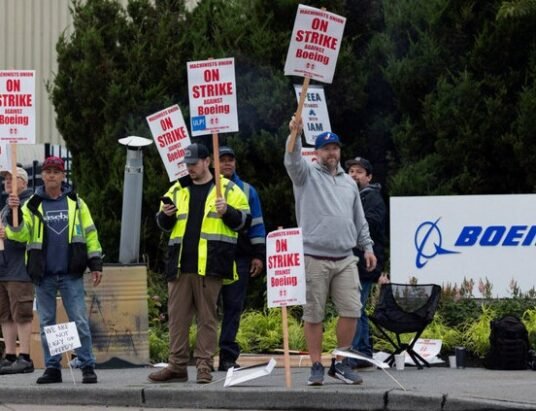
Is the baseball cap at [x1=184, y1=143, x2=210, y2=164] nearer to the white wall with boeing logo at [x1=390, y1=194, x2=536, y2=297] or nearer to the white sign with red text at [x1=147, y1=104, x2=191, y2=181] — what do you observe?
the white sign with red text at [x1=147, y1=104, x2=191, y2=181]

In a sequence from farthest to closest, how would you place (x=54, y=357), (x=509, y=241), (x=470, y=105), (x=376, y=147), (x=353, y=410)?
(x=376, y=147), (x=470, y=105), (x=509, y=241), (x=54, y=357), (x=353, y=410)

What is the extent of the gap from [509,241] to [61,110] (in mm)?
6774

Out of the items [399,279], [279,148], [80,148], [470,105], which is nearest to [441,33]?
[470,105]

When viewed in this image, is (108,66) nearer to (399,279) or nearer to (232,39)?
(232,39)

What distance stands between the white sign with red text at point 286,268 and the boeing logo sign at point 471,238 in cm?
495

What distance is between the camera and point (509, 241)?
1616cm

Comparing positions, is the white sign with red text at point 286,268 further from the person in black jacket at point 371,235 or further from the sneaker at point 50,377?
the sneaker at point 50,377

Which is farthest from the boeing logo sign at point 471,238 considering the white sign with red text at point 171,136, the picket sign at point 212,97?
the picket sign at point 212,97

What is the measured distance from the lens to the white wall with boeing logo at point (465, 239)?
16062mm

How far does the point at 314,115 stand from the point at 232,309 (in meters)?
3.30

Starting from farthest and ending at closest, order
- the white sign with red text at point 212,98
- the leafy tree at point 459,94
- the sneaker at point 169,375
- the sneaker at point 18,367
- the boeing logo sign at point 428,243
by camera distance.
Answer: the leafy tree at point 459,94 → the boeing logo sign at point 428,243 → the sneaker at point 18,367 → the white sign with red text at point 212,98 → the sneaker at point 169,375

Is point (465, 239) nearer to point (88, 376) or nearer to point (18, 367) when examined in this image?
point (18, 367)

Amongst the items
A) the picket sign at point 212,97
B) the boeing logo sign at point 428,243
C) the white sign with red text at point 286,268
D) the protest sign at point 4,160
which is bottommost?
the white sign with red text at point 286,268

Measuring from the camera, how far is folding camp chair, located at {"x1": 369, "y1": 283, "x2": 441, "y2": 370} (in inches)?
537
